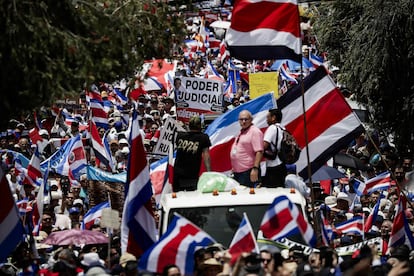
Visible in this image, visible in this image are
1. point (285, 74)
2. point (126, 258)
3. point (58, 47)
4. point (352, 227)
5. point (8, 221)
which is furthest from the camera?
point (285, 74)

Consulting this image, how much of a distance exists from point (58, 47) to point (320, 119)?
500cm

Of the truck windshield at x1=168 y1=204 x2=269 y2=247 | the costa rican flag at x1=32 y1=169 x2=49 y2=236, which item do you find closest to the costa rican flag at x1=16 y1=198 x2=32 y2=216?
the costa rican flag at x1=32 y1=169 x2=49 y2=236

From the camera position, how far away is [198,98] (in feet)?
95.0

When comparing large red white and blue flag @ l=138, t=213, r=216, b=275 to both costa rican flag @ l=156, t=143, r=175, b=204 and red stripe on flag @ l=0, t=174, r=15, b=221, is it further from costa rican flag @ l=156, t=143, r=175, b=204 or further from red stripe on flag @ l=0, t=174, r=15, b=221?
costa rican flag @ l=156, t=143, r=175, b=204

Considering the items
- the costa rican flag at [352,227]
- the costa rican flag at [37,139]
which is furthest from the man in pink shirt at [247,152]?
the costa rican flag at [37,139]

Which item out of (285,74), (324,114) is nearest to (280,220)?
(324,114)

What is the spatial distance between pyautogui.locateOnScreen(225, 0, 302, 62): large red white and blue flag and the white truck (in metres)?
2.46

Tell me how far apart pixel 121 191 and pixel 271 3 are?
5381 mm

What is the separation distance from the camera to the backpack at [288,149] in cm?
1692

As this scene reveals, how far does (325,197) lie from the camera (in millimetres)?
23953

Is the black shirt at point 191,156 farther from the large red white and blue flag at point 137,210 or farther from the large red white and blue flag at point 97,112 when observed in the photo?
the large red white and blue flag at point 97,112

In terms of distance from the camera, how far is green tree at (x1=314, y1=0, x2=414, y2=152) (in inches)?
934

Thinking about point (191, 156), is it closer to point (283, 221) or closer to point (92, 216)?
point (283, 221)

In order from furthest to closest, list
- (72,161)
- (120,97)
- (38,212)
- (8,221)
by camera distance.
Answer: (120,97)
(72,161)
(38,212)
(8,221)
